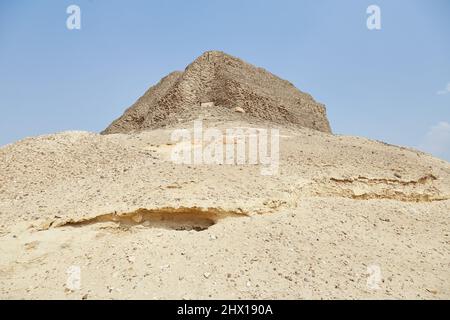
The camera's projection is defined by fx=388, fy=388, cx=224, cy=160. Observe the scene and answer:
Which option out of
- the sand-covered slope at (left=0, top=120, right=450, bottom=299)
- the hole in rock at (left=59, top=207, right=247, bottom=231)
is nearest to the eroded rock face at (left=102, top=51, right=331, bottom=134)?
the sand-covered slope at (left=0, top=120, right=450, bottom=299)

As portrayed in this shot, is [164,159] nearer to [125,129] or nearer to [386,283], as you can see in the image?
[386,283]

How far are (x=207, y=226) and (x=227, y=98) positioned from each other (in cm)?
734

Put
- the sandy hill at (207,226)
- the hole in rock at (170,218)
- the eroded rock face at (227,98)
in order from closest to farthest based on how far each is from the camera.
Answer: the sandy hill at (207,226) < the hole in rock at (170,218) < the eroded rock face at (227,98)

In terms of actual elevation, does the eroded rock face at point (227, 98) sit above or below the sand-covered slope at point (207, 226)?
above

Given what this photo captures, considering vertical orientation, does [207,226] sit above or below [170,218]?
below

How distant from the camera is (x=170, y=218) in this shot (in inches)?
220

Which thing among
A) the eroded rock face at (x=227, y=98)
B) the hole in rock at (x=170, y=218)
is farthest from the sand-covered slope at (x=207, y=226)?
the eroded rock face at (x=227, y=98)

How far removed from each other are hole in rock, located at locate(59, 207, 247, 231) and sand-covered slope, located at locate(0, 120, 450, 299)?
0.6 inches

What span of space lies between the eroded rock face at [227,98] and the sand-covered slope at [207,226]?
440 centimetres

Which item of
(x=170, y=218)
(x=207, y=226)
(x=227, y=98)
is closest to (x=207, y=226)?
(x=207, y=226)

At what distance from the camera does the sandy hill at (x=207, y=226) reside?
444 centimetres

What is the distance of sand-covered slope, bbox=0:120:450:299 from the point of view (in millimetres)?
4441

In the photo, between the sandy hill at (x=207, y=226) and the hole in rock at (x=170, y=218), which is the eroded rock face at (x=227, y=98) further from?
the hole in rock at (x=170, y=218)

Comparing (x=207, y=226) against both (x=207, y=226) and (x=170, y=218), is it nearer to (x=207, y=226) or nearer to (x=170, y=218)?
(x=207, y=226)
